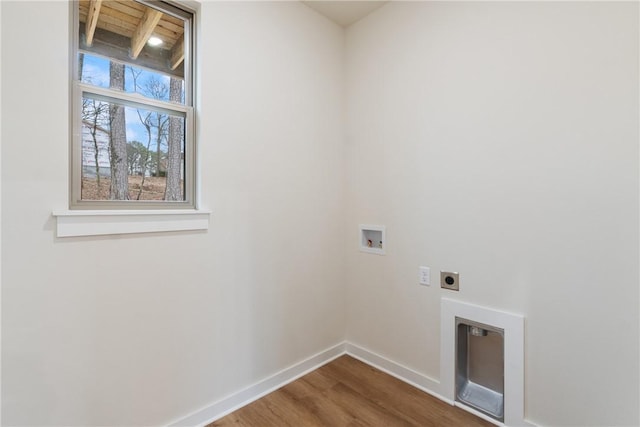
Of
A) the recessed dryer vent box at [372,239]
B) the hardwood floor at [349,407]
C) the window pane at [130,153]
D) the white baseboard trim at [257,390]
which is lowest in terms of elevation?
the hardwood floor at [349,407]

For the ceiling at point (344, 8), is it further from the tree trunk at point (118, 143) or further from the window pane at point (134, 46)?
the tree trunk at point (118, 143)

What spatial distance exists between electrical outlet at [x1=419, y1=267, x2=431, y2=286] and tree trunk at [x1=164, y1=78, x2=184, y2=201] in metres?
1.62

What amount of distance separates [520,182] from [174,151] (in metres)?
1.94

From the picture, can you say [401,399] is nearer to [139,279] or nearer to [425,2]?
[139,279]

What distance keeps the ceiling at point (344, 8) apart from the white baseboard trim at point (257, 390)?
271 cm

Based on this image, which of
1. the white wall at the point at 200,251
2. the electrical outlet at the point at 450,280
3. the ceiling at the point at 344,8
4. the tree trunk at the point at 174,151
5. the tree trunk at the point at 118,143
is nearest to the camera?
the white wall at the point at 200,251

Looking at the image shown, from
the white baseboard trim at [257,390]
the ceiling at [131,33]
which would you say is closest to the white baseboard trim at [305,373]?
the white baseboard trim at [257,390]

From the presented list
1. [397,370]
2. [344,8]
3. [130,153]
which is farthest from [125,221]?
[344,8]

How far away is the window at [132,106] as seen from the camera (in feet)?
4.64

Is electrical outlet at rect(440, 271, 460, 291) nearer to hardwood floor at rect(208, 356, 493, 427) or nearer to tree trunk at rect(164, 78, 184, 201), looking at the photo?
hardwood floor at rect(208, 356, 493, 427)

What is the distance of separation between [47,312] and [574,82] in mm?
2653

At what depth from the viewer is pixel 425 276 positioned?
2.04 metres

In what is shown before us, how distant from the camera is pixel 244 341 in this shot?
192 cm

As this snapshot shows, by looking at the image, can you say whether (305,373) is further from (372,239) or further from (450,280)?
(450,280)
